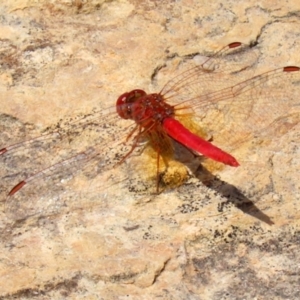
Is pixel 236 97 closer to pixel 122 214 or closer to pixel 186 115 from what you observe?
pixel 186 115

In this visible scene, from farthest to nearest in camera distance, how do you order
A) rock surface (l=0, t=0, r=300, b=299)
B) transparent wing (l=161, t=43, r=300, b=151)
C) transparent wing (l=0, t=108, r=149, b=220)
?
transparent wing (l=161, t=43, r=300, b=151)
transparent wing (l=0, t=108, r=149, b=220)
rock surface (l=0, t=0, r=300, b=299)

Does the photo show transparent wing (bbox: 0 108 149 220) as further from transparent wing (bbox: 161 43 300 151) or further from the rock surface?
transparent wing (bbox: 161 43 300 151)

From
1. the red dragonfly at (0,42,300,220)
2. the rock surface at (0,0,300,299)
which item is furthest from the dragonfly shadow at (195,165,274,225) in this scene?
the red dragonfly at (0,42,300,220)

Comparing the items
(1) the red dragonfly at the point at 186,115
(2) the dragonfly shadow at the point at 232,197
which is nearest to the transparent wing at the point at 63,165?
(1) the red dragonfly at the point at 186,115

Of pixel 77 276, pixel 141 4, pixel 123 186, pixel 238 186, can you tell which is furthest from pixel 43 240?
pixel 141 4

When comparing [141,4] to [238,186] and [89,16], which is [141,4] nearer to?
[89,16]

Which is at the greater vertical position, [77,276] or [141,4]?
[141,4]

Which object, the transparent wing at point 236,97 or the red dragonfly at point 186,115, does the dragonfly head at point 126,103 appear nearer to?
the red dragonfly at point 186,115
